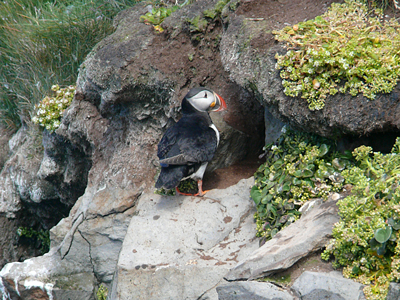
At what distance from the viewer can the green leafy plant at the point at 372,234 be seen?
257 cm

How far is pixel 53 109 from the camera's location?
6.56m

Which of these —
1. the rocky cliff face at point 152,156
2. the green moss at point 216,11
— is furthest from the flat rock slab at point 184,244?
the green moss at point 216,11

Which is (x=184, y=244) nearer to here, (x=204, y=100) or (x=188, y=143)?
(x=188, y=143)

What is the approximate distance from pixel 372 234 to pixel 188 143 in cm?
236

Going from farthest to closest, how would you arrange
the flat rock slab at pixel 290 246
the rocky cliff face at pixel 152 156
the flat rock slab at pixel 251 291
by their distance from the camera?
1. the rocky cliff face at pixel 152 156
2. the flat rock slab at pixel 290 246
3. the flat rock slab at pixel 251 291

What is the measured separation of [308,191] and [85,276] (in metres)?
3.18

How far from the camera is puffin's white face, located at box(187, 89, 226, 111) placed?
4883mm

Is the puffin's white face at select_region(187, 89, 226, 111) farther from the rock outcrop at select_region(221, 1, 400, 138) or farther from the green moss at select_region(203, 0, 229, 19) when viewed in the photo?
the green moss at select_region(203, 0, 229, 19)

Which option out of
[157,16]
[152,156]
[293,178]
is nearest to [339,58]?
[293,178]

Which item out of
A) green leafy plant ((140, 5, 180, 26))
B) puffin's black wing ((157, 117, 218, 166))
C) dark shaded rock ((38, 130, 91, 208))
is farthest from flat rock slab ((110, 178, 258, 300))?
green leafy plant ((140, 5, 180, 26))

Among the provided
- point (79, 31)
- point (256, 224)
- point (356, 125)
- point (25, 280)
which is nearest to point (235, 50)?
point (356, 125)

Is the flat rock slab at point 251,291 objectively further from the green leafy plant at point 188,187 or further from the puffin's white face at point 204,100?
the puffin's white face at point 204,100

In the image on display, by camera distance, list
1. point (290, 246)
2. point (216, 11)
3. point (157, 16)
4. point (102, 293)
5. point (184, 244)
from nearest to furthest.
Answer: point (290, 246)
point (184, 244)
point (102, 293)
point (216, 11)
point (157, 16)

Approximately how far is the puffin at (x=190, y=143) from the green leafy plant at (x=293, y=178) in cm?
75
